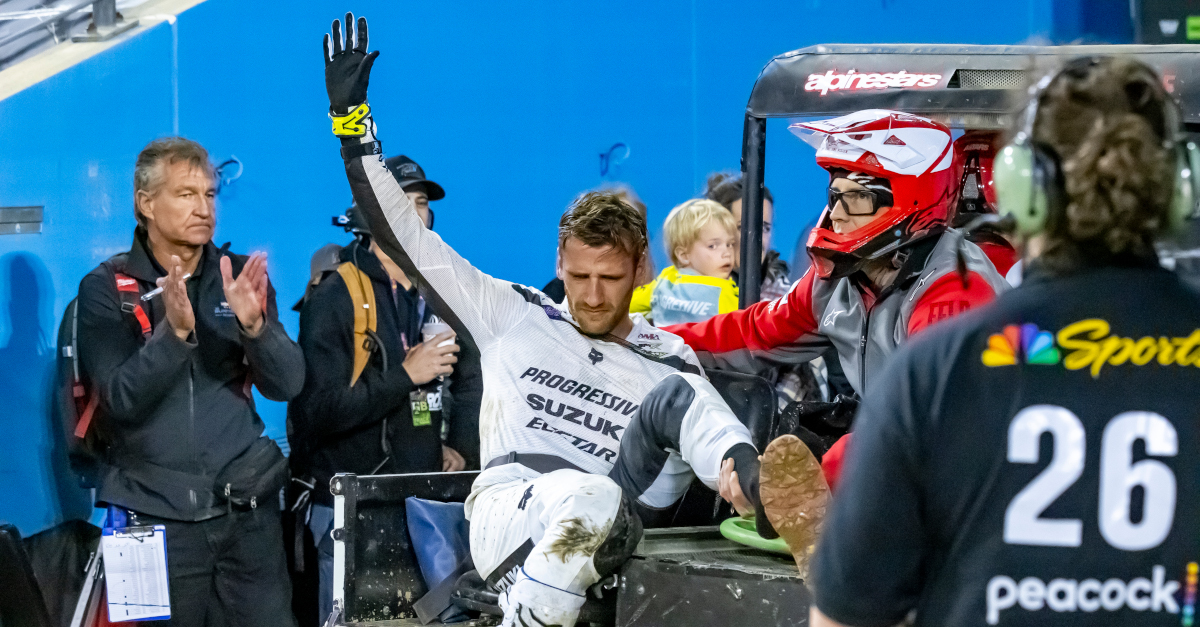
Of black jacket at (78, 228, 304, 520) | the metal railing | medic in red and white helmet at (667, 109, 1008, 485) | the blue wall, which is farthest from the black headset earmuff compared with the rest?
the metal railing

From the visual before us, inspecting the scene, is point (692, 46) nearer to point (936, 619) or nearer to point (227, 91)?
point (227, 91)

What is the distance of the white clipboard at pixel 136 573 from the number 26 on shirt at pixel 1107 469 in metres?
3.16

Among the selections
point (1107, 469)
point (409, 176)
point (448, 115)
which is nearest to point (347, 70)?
point (409, 176)

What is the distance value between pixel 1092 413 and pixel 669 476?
2.04 meters

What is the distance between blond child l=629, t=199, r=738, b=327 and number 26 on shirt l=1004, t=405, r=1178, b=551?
141 inches

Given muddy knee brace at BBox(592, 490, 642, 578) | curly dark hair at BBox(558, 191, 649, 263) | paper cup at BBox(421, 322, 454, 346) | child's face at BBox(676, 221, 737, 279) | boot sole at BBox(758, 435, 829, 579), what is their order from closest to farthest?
boot sole at BBox(758, 435, 829, 579)
muddy knee brace at BBox(592, 490, 642, 578)
curly dark hair at BBox(558, 191, 649, 263)
paper cup at BBox(421, 322, 454, 346)
child's face at BBox(676, 221, 737, 279)

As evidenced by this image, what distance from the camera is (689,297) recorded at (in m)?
5.10

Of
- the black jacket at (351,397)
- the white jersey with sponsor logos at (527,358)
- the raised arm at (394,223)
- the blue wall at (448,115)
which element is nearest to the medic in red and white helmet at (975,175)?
the white jersey with sponsor logos at (527,358)

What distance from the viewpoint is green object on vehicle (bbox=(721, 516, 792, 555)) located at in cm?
304

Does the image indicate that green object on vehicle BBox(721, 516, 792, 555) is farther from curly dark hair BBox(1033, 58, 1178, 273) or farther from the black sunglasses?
curly dark hair BBox(1033, 58, 1178, 273)

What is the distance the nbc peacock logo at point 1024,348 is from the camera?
4.70 ft

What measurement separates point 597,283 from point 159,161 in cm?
166

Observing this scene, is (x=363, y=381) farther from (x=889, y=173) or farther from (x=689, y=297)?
(x=889, y=173)

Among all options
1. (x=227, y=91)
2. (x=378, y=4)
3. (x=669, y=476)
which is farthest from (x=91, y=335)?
(x=378, y=4)
